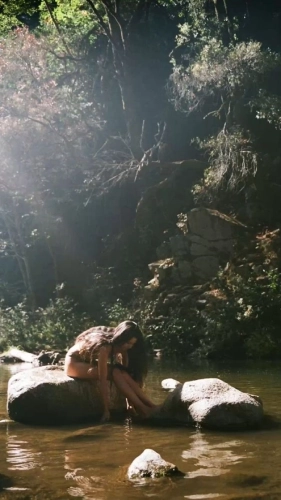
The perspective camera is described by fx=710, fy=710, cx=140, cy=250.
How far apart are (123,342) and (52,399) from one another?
108cm

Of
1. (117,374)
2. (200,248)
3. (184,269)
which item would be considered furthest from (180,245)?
(117,374)

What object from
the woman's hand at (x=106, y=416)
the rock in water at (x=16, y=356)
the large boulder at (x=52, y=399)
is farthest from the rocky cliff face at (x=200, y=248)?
the woman's hand at (x=106, y=416)

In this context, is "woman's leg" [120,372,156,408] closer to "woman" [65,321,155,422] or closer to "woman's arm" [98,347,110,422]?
"woman" [65,321,155,422]

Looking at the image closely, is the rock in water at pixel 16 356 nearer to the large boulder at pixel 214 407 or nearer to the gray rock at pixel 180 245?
the gray rock at pixel 180 245

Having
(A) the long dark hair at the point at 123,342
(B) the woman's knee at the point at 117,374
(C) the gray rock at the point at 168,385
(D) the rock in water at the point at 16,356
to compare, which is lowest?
(B) the woman's knee at the point at 117,374

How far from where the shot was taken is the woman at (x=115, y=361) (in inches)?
336

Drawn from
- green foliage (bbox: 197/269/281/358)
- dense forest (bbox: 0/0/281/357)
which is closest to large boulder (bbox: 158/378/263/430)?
green foliage (bbox: 197/269/281/358)

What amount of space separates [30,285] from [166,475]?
22.6m

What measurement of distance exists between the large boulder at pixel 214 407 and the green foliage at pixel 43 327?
506 inches

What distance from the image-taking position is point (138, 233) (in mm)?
27031

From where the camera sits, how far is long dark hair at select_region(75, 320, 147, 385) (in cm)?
859

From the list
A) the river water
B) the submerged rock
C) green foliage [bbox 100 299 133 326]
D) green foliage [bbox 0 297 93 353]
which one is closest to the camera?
the river water

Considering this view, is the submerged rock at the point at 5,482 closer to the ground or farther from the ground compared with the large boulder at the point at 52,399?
closer to the ground

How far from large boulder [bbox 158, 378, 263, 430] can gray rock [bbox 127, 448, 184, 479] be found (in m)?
2.10
